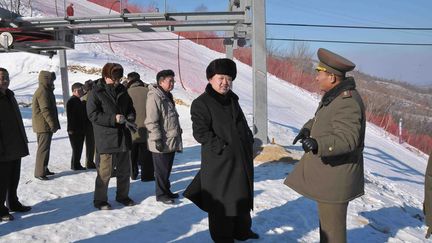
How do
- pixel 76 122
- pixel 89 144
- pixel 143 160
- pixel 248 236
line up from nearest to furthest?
pixel 248 236 < pixel 143 160 < pixel 76 122 < pixel 89 144

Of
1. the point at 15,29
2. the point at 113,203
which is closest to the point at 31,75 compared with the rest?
the point at 15,29

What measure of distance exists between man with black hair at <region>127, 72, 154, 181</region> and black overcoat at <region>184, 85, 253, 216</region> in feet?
10.0

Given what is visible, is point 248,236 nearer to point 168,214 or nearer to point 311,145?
point 168,214

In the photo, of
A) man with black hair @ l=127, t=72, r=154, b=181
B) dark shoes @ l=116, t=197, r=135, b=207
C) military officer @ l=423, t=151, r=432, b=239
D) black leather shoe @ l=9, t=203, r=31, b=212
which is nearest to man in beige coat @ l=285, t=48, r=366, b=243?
military officer @ l=423, t=151, r=432, b=239

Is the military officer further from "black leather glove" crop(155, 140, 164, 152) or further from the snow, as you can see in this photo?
"black leather glove" crop(155, 140, 164, 152)

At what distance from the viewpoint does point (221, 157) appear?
3.74m

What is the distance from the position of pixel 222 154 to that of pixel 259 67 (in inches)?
234

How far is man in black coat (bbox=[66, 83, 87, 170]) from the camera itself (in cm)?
733

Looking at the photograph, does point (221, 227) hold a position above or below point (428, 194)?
below

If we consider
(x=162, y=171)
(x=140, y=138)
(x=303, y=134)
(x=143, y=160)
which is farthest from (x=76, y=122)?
(x=303, y=134)

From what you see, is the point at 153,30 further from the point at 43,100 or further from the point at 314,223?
the point at 314,223

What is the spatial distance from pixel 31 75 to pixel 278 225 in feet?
55.7

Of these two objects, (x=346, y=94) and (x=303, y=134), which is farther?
(x=303, y=134)

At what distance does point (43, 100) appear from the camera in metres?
6.68
